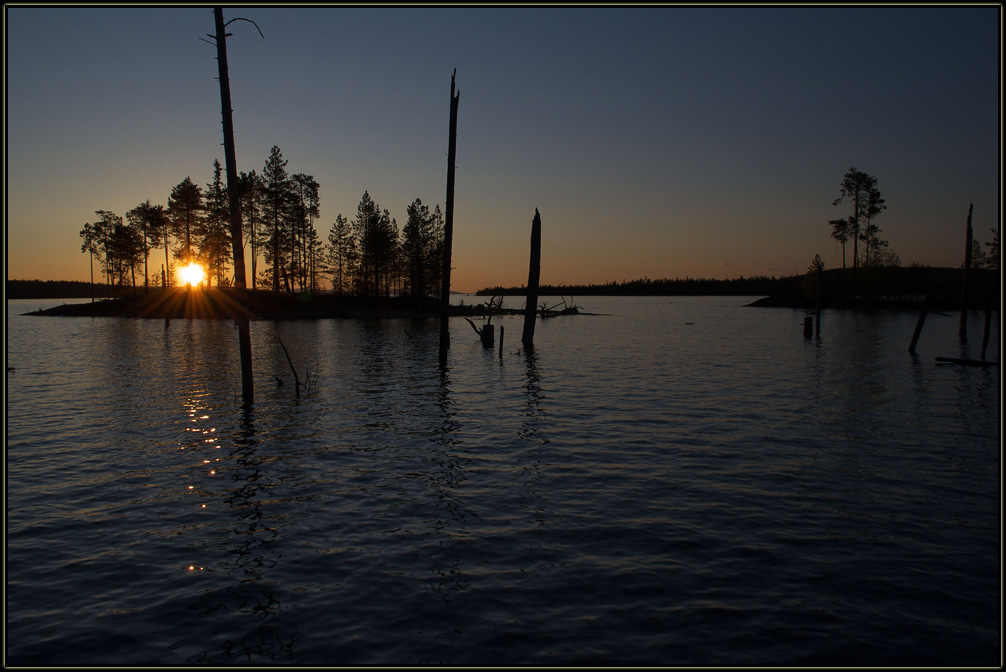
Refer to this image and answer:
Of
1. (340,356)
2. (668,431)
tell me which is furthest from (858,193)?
(668,431)

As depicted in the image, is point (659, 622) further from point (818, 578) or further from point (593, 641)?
point (818, 578)

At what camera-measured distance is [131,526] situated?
9031 millimetres

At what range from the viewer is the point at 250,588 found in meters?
7.03

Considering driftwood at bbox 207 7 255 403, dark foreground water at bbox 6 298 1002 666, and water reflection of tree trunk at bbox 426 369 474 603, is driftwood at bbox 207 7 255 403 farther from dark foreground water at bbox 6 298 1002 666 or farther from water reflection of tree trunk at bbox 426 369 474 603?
water reflection of tree trunk at bbox 426 369 474 603

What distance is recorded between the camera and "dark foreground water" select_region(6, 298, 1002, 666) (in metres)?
6.00

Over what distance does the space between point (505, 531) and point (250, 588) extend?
3.55 metres

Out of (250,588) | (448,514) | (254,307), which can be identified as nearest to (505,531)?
(448,514)

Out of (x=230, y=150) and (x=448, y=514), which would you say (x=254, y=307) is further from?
(x=448, y=514)

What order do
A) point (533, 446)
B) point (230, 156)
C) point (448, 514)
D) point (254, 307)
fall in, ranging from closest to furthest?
point (448, 514), point (533, 446), point (230, 156), point (254, 307)

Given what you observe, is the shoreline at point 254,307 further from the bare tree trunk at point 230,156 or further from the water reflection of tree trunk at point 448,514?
the water reflection of tree trunk at point 448,514

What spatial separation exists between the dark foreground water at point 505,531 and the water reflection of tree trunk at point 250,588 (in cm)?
3

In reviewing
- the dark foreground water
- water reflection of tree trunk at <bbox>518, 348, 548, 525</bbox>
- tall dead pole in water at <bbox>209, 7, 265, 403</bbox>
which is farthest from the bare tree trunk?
water reflection of tree trunk at <bbox>518, 348, 548, 525</bbox>

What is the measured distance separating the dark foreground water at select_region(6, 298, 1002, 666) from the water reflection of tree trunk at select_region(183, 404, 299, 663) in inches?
1.4

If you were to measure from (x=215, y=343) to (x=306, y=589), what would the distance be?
42.4m
